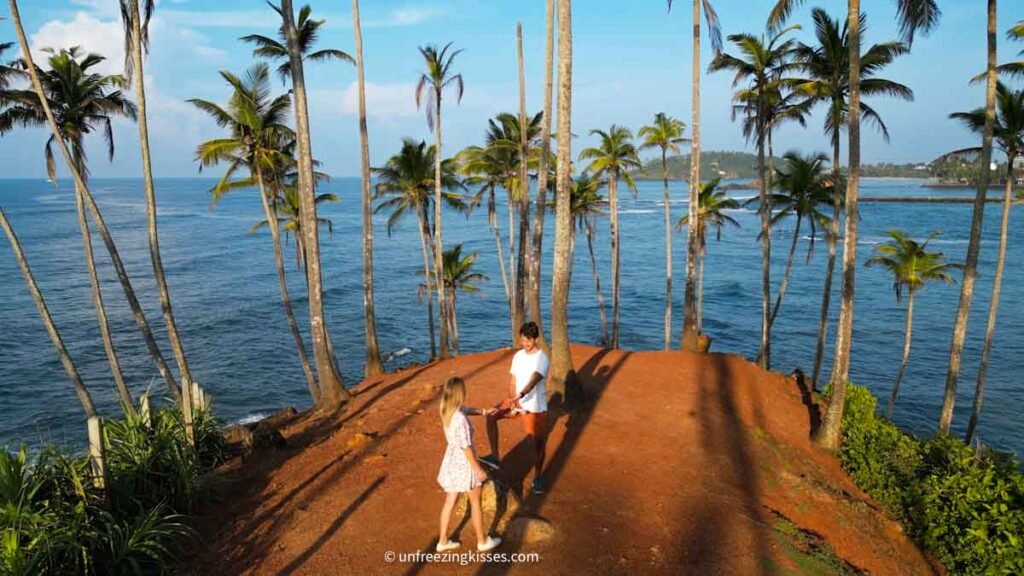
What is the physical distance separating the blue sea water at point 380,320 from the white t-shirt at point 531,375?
6.60m

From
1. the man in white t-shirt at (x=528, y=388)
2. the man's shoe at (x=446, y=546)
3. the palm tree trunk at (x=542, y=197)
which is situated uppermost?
the palm tree trunk at (x=542, y=197)

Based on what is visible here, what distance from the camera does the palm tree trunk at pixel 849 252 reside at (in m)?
10.7

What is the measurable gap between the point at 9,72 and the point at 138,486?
10.1 metres

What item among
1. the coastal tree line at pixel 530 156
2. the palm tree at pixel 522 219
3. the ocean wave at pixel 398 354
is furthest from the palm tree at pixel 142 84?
the ocean wave at pixel 398 354

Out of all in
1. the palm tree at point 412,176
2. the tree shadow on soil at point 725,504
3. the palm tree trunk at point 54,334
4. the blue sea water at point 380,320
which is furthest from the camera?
the blue sea water at point 380,320

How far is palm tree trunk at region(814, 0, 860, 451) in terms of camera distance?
422 inches

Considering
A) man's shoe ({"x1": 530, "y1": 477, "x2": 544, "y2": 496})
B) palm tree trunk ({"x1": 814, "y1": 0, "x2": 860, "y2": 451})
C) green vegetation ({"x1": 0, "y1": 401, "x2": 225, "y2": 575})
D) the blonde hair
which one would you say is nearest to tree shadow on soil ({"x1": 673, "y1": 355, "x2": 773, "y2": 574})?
palm tree trunk ({"x1": 814, "y1": 0, "x2": 860, "y2": 451})

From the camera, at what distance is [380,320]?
1729 inches

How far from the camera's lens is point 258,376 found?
30609mm

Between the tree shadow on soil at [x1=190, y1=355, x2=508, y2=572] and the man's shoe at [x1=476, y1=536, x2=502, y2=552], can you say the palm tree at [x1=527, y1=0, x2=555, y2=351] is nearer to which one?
the tree shadow on soil at [x1=190, y1=355, x2=508, y2=572]

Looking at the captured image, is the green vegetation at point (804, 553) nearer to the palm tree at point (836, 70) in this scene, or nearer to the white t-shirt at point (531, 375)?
the white t-shirt at point (531, 375)

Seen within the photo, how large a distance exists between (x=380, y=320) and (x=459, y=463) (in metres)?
38.3

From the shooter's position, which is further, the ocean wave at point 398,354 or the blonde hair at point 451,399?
the ocean wave at point 398,354

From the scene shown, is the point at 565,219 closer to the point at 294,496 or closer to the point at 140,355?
the point at 294,496
